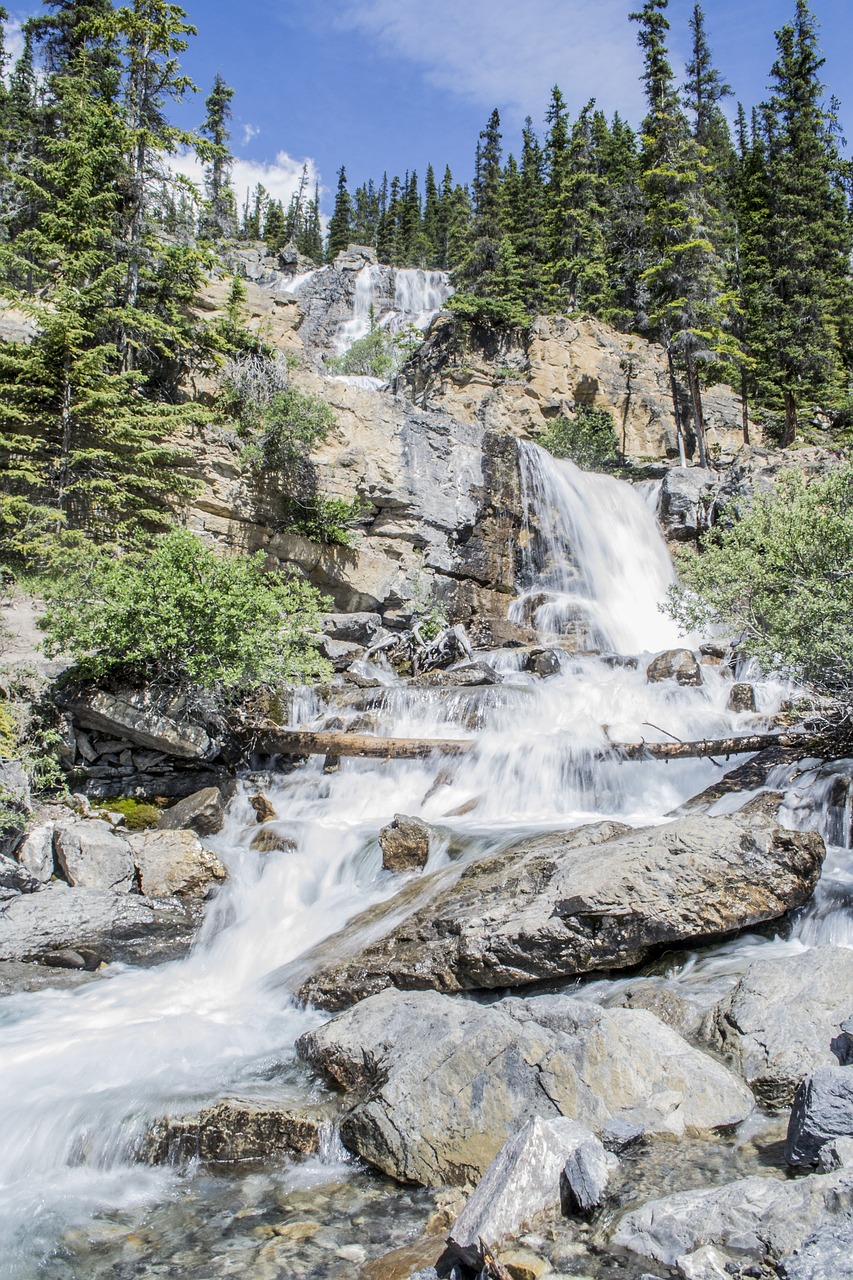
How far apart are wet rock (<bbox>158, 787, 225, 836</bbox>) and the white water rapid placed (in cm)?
22

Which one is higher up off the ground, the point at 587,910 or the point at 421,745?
the point at 421,745

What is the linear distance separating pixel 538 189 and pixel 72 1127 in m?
53.0

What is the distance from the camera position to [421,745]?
11.7 metres

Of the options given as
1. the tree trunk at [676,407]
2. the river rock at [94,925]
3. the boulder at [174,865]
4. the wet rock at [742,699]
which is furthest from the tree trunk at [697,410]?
the river rock at [94,925]

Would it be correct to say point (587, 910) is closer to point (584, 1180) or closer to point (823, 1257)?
point (584, 1180)

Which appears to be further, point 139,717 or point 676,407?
point 676,407

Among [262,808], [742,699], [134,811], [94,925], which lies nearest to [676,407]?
[742,699]

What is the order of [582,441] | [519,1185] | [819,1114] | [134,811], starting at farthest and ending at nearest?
[582,441] → [134,811] → [819,1114] → [519,1185]

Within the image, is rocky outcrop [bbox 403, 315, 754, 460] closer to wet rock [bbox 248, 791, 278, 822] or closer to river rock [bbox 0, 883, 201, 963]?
wet rock [bbox 248, 791, 278, 822]

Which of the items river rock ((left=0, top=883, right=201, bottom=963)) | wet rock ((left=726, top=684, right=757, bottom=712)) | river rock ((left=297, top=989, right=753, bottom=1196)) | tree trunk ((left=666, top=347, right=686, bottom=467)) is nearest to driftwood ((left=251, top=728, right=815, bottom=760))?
wet rock ((left=726, top=684, right=757, bottom=712))

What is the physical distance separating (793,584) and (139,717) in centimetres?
937

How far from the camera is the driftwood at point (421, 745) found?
1012 cm

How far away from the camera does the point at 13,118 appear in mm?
31609

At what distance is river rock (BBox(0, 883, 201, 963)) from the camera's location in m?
7.65
